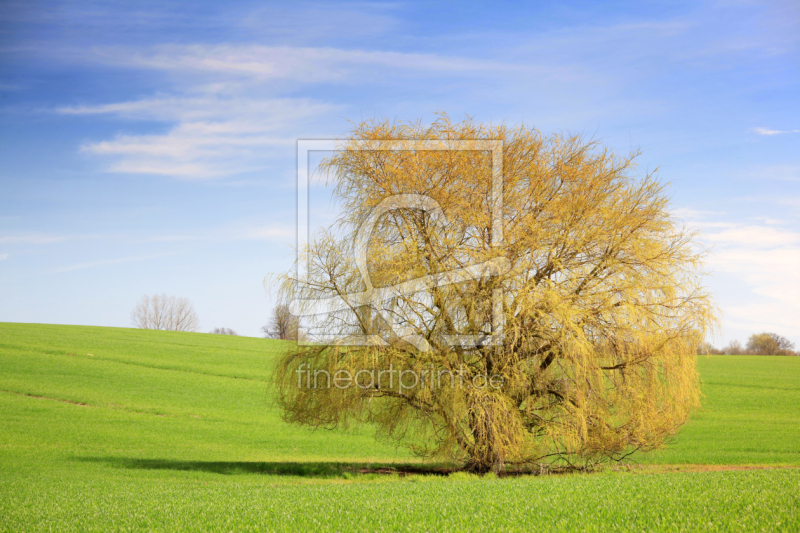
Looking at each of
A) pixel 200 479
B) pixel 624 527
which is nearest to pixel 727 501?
pixel 624 527

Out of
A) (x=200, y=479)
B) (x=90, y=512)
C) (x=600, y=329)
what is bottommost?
(x=200, y=479)

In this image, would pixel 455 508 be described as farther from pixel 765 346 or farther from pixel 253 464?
pixel 765 346

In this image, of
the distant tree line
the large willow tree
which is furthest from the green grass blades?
the distant tree line

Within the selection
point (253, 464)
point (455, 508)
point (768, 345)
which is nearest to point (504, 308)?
point (455, 508)

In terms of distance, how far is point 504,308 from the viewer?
15.7m

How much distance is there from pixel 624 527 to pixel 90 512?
9.45 meters

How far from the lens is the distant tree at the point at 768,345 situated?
95.2m

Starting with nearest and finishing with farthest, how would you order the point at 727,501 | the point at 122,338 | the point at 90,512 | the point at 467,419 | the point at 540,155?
the point at 727,501 → the point at 90,512 → the point at 467,419 → the point at 540,155 → the point at 122,338

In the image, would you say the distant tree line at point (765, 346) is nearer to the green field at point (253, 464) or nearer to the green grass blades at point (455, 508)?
the green field at point (253, 464)

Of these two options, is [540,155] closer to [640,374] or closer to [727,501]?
[640,374]

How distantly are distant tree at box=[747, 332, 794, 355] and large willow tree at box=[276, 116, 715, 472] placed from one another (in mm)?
96407

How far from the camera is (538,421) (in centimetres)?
1623

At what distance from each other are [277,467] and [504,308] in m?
10.7

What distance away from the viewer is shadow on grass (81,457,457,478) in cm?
1895
